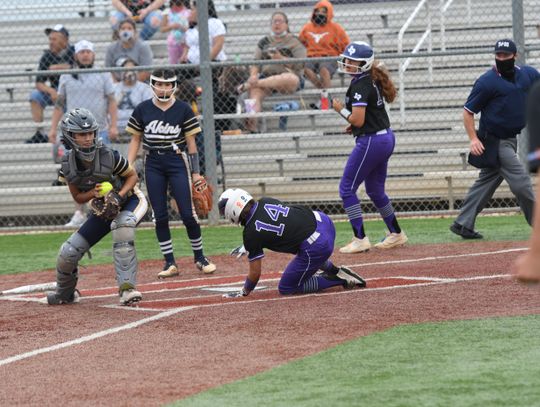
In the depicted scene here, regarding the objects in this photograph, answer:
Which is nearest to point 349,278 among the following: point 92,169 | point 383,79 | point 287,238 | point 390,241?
point 287,238

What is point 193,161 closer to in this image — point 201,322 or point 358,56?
point 358,56

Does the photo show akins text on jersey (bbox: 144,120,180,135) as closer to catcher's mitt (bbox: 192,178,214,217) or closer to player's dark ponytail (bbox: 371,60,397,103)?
catcher's mitt (bbox: 192,178,214,217)

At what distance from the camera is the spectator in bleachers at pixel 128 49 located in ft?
53.0

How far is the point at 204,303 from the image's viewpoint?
8898 mm

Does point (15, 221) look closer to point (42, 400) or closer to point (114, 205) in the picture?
point (114, 205)

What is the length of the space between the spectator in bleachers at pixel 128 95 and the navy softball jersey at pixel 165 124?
520cm

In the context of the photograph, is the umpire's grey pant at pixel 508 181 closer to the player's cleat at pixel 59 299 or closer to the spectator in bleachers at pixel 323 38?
the spectator in bleachers at pixel 323 38

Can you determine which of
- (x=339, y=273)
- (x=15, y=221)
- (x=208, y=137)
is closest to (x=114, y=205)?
(x=339, y=273)

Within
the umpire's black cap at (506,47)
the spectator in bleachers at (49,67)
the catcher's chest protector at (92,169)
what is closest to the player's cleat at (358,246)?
the umpire's black cap at (506,47)

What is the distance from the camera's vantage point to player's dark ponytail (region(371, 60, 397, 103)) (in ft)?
37.2

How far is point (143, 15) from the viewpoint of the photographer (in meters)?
18.2

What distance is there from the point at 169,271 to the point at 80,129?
2.58 m

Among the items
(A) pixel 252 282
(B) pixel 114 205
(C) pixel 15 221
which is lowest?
(C) pixel 15 221

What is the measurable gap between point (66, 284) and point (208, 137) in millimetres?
6236
